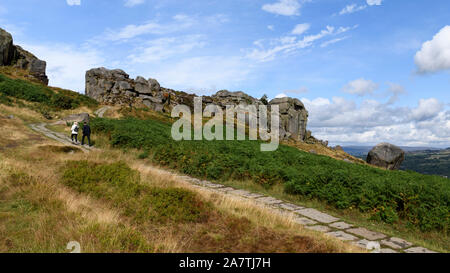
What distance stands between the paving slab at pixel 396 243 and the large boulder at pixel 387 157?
42789mm

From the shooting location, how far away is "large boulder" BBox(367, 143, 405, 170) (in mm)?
44375

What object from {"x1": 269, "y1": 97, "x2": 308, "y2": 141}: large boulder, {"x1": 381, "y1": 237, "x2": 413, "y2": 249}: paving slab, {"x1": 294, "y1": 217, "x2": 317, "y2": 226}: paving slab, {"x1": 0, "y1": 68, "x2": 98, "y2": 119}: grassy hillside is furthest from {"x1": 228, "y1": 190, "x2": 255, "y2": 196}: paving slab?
{"x1": 269, "y1": 97, "x2": 308, "y2": 141}: large boulder

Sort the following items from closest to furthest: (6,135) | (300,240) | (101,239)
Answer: (101,239) → (300,240) → (6,135)

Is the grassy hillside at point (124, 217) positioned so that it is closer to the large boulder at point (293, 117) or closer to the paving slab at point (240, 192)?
the paving slab at point (240, 192)

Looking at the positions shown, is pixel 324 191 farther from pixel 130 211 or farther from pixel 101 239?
pixel 101 239

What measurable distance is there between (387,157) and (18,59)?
6433 centimetres

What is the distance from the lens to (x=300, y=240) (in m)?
5.50

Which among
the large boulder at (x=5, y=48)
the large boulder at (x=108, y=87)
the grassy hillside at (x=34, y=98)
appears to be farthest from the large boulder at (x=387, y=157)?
the large boulder at (x=5, y=48)

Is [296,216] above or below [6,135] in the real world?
below

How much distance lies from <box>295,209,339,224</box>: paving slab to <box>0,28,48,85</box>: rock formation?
5258 cm

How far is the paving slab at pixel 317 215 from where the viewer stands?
804 centimetres

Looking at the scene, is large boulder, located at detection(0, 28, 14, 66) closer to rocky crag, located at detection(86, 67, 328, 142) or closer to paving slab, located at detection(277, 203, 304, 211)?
rocky crag, located at detection(86, 67, 328, 142)

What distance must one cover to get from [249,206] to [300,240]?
236 cm

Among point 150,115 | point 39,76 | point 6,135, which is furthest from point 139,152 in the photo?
point 39,76
